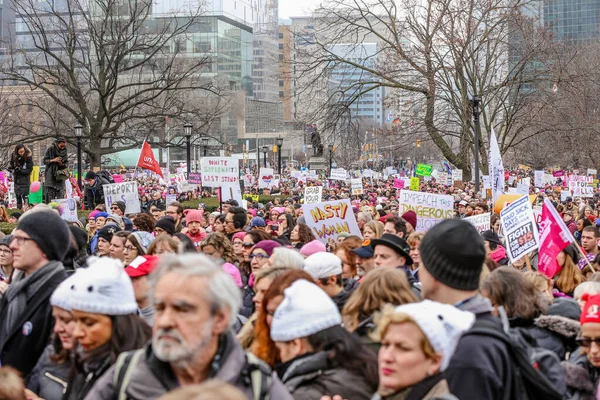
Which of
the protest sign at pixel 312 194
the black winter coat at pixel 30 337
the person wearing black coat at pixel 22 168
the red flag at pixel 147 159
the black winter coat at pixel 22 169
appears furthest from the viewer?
the red flag at pixel 147 159

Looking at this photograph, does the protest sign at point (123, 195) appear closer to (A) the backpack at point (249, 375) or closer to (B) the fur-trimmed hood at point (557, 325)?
(B) the fur-trimmed hood at point (557, 325)

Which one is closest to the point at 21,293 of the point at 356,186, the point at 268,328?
the point at 268,328

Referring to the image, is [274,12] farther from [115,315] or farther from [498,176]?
[115,315]

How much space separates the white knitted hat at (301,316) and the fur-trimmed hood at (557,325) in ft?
5.98

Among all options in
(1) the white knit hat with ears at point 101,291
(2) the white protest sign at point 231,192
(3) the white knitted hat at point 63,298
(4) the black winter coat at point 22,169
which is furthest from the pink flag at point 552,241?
(4) the black winter coat at point 22,169

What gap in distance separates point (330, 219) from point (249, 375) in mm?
10436

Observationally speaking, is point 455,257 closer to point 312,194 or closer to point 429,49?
point 312,194

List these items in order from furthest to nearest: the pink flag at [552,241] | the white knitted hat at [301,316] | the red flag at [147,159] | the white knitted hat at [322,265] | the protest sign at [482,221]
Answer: the red flag at [147,159] → the protest sign at [482,221] → the pink flag at [552,241] → the white knitted hat at [322,265] → the white knitted hat at [301,316]

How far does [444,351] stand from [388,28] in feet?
116

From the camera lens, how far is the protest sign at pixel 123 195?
56.0ft

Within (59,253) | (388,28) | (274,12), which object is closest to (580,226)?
(59,253)

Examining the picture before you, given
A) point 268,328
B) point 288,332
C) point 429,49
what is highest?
point 429,49

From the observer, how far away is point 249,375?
11.5 ft

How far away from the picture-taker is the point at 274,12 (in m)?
191
